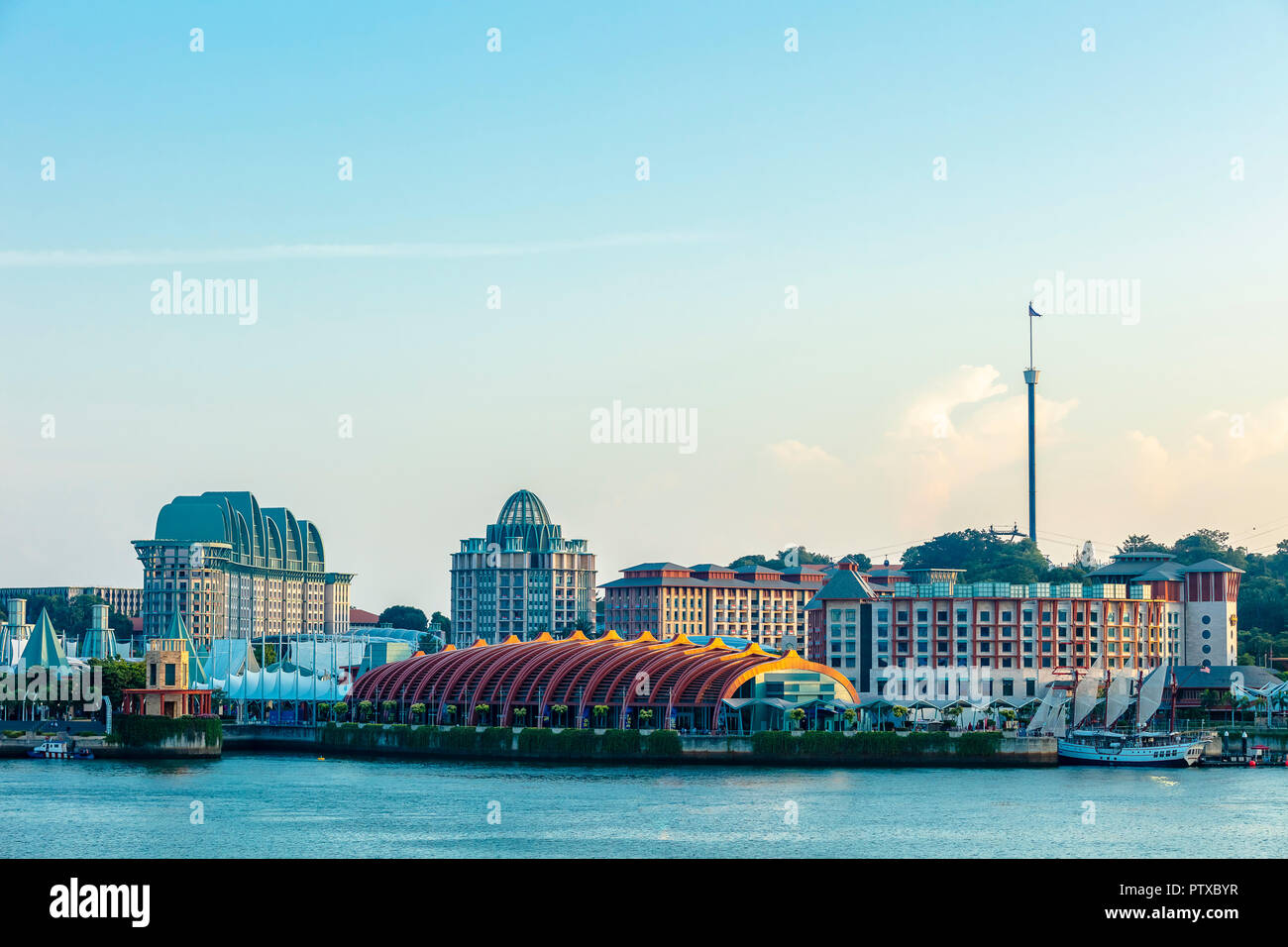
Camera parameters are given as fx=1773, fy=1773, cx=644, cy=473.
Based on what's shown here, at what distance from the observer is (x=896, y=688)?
148 m

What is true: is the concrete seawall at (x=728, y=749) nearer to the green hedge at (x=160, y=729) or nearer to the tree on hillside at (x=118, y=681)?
the green hedge at (x=160, y=729)

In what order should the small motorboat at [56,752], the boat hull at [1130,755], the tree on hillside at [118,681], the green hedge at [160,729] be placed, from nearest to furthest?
the boat hull at [1130,755], the green hedge at [160,729], the small motorboat at [56,752], the tree on hillside at [118,681]

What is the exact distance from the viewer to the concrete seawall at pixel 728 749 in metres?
112

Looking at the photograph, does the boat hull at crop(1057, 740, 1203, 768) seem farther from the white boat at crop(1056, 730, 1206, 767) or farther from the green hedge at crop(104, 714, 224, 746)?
the green hedge at crop(104, 714, 224, 746)

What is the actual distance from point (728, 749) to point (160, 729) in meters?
37.7

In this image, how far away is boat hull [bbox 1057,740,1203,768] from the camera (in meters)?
117

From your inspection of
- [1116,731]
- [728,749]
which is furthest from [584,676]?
[1116,731]

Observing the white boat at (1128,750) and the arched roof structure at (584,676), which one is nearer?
the white boat at (1128,750)

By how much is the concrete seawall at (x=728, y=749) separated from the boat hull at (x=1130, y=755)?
462 centimetres

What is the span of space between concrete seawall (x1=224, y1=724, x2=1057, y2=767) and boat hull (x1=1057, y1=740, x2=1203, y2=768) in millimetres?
4625

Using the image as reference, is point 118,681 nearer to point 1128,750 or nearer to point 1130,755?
point 1128,750

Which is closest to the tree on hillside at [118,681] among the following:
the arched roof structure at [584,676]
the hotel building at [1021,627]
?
the arched roof structure at [584,676]
